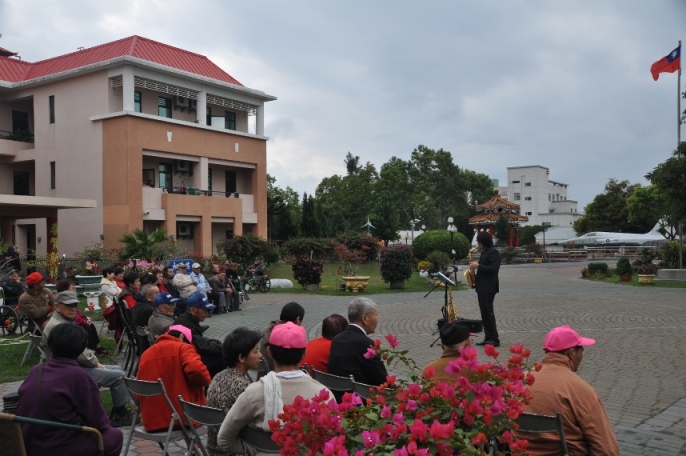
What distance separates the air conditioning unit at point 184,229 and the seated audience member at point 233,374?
1307 inches

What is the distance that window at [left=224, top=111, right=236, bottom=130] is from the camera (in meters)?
41.2

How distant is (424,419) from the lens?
2621mm

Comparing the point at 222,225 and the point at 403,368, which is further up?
the point at 222,225

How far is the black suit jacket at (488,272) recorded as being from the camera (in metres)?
11.2

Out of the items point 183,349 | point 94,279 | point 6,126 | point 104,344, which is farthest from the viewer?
point 6,126

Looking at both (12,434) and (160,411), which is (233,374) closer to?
(160,411)

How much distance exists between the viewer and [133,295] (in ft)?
34.6

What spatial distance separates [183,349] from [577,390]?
303 centimetres

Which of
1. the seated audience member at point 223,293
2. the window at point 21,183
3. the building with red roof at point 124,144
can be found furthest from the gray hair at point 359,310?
the window at point 21,183

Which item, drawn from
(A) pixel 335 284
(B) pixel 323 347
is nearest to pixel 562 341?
(B) pixel 323 347

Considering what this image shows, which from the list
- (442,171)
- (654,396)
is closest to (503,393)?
(654,396)

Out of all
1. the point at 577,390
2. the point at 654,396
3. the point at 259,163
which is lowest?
the point at 654,396

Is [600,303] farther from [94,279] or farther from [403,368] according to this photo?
[94,279]

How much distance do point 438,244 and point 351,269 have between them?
12312 millimetres
